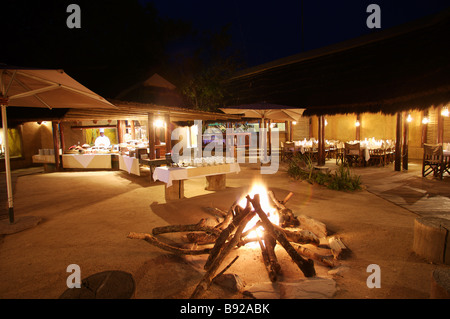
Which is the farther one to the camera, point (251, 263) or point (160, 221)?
point (160, 221)

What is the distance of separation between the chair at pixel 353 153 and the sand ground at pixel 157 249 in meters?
5.28

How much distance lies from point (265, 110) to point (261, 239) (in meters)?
7.46

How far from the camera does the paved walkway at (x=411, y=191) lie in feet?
18.5

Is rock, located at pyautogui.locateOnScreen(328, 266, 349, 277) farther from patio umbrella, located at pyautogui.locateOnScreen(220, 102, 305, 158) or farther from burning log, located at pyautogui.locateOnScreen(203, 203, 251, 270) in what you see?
patio umbrella, located at pyautogui.locateOnScreen(220, 102, 305, 158)

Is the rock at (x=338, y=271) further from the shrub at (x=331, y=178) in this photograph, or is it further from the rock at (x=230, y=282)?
the shrub at (x=331, y=178)

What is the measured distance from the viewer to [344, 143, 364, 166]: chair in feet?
38.5

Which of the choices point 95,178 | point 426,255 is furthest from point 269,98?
point 426,255

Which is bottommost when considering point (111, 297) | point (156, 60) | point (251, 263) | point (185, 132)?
point (251, 263)

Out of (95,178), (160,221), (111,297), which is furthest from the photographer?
(95,178)

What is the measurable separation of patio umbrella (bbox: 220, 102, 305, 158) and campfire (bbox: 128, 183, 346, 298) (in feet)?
16.8

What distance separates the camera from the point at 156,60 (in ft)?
66.3

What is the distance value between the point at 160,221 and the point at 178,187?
1.70 meters
